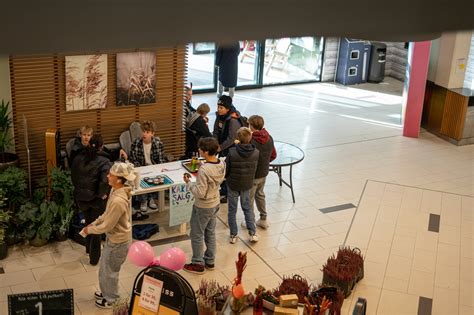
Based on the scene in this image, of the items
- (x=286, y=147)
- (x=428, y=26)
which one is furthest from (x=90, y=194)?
(x=428, y=26)

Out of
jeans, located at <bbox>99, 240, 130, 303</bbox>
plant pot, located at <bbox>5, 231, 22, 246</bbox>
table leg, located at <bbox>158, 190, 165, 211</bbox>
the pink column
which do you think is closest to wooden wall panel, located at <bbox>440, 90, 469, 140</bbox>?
the pink column

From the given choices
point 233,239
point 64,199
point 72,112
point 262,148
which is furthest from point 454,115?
point 64,199

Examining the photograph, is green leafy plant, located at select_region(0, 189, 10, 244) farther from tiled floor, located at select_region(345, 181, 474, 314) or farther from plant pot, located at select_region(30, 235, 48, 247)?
tiled floor, located at select_region(345, 181, 474, 314)

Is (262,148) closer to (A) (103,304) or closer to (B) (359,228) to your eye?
(B) (359,228)

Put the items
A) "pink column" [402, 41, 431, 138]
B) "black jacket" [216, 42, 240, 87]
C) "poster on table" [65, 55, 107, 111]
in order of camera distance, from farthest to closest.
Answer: "black jacket" [216, 42, 240, 87]
"pink column" [402, 41, 431, 138]
"poster on table" [65, 55, 107, 111]

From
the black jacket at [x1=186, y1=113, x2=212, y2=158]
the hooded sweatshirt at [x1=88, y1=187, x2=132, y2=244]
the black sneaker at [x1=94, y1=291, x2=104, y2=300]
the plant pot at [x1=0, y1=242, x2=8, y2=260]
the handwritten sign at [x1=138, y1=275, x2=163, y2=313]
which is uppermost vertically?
the black jacket at [x1=186, y1=113, x2=212, y2=158]

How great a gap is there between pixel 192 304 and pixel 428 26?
Answer: 5028 millimetres

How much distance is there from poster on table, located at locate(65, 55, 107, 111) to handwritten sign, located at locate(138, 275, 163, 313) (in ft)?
13.8

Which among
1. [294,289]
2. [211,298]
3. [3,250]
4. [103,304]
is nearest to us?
[211,298]

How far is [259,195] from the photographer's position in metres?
9.12

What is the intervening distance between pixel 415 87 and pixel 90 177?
7.89 metres

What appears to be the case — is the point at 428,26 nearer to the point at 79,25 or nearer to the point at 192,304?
the point at 79,25

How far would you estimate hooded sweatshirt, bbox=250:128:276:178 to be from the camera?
28.3 feet

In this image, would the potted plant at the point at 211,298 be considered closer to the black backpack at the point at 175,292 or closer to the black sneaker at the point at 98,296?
the black backpack at the point at 175,292
